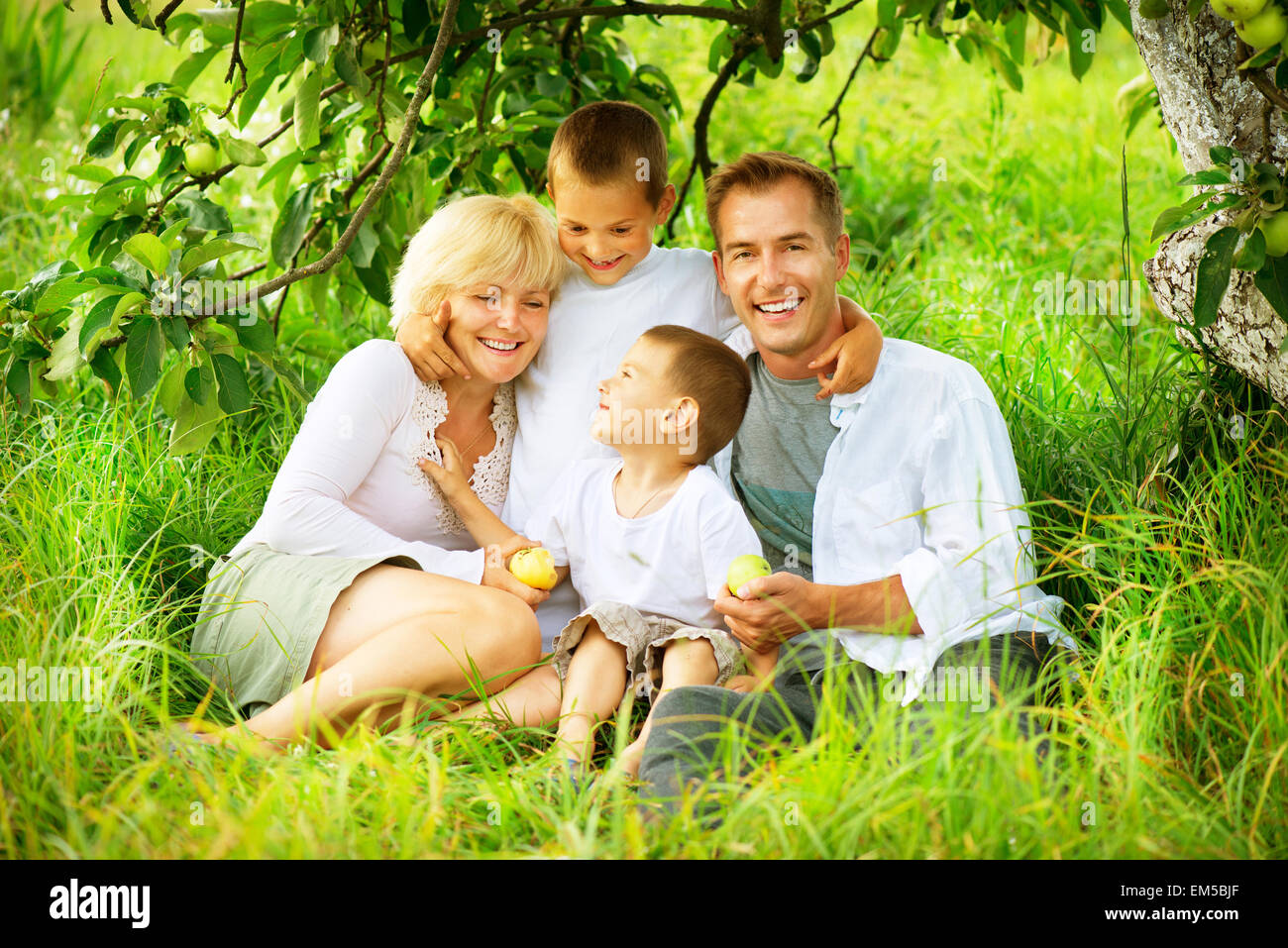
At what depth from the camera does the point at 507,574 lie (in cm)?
273

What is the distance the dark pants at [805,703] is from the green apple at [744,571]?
0.17m

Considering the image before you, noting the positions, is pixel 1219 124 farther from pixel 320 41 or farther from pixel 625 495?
pixel 320 41

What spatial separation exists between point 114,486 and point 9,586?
65 cm

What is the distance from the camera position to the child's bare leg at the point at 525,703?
102 inches

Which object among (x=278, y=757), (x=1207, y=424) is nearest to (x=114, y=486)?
(x=278, y=757)

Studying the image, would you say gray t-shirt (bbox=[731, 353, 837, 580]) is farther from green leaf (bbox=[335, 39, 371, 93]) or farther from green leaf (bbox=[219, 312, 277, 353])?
green leaf (bbox=[335, 39, 371, 93])

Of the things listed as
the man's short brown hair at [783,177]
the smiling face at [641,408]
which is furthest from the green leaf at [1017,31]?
the smiling face at [641,408]

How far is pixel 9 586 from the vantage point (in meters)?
2.79

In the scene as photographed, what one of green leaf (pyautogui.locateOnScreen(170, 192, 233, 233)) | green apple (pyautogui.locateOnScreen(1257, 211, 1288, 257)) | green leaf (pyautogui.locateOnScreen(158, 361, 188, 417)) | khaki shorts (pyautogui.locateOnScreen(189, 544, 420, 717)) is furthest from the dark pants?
green leaf (pyautogui.locateOnScreen(170, 192, 233, 233))

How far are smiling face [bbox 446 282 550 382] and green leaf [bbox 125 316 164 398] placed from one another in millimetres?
713

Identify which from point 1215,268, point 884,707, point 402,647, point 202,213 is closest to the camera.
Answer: point 884,707

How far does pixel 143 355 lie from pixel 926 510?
1706 mm

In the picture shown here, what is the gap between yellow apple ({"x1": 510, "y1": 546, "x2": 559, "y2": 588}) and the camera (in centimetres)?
269

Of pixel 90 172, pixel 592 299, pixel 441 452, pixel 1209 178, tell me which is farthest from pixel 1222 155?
pixel 90 172
